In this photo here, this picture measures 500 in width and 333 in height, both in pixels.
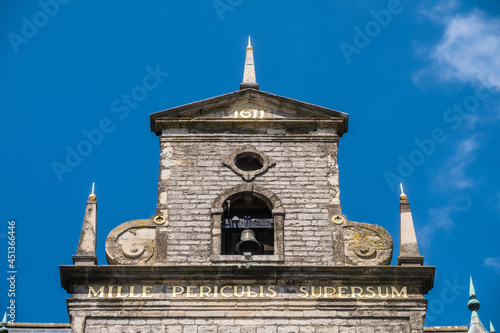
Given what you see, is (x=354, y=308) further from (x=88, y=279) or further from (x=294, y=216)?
(x=88, y=279)

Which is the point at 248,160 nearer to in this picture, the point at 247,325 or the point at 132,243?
the point at 132,243

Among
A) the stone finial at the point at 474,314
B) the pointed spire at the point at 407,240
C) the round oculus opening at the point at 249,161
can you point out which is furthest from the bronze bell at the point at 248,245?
the stone finial at the point at 474,314

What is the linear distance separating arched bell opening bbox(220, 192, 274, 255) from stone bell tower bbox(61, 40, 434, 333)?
3 cm

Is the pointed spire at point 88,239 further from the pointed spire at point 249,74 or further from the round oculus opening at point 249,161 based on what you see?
the pointed spire at point 249,74

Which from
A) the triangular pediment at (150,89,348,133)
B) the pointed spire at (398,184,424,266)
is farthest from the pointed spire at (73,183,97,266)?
the pointed spire at (398,184,424,266)

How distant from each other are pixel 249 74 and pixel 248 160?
332 cm

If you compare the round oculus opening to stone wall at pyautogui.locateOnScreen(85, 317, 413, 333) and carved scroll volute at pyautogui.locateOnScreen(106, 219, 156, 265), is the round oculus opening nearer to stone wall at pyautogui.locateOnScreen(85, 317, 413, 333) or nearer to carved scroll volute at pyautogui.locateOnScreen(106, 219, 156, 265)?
carved scroll volute at pyautogui.locateOnScreen(106, 219, 156, 265)

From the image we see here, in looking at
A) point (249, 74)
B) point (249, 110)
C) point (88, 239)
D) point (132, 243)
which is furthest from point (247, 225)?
point (249, 74)

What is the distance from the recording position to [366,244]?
111 ft

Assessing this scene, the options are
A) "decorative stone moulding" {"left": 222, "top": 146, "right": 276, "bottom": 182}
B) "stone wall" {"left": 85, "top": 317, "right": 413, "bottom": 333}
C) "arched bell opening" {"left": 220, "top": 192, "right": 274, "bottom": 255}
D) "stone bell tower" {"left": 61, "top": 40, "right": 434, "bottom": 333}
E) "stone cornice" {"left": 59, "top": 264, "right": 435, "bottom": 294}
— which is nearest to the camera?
"stone wall" {"left": 85, "top": 317, "right": 413, "bottom": 333}

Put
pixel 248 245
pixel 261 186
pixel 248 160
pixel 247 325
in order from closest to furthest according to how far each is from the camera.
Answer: pixel 247 325 < pixel 248 245 < pixel 261 186 < pixel 248 160

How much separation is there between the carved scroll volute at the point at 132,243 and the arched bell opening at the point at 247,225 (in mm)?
1701

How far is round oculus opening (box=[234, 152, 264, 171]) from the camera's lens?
35588 mm

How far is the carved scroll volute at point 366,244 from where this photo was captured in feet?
110
